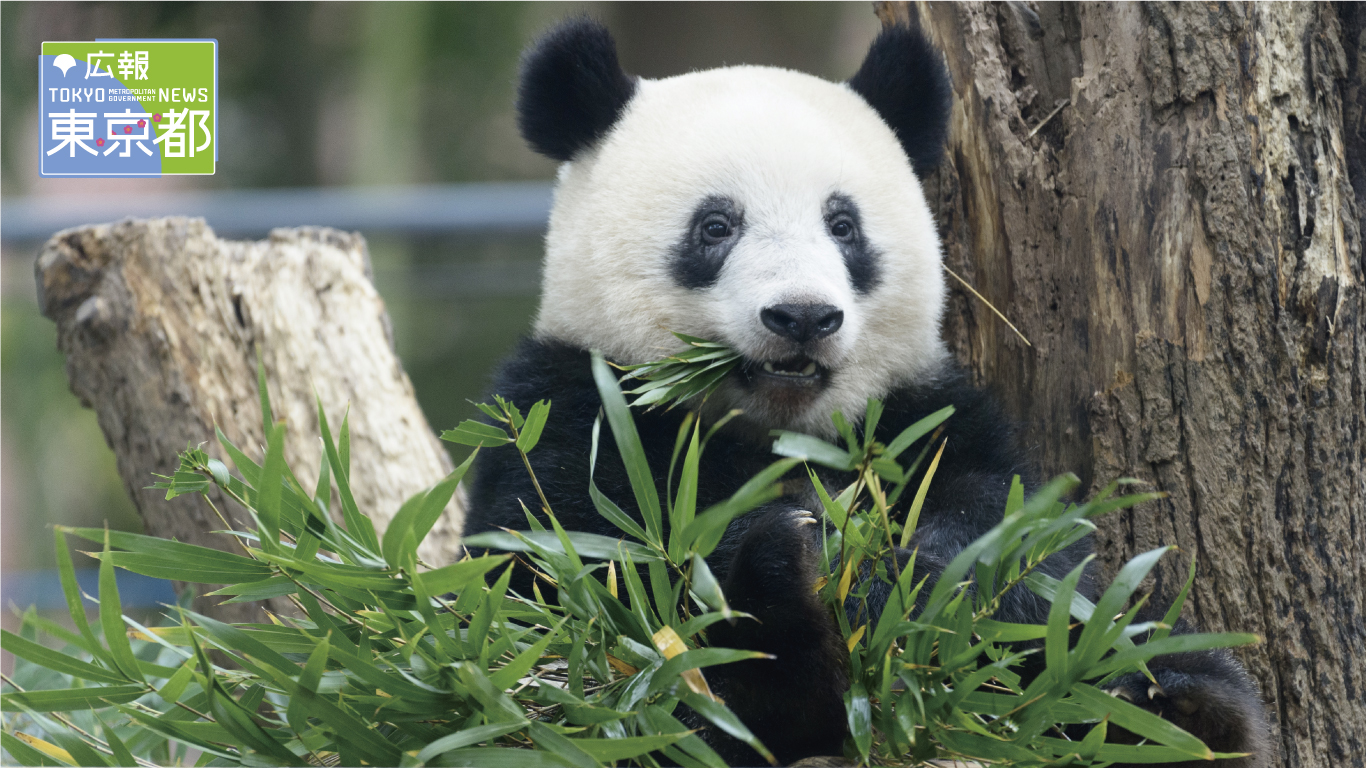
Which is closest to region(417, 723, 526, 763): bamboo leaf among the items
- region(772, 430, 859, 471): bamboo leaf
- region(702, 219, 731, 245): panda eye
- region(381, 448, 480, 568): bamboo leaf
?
region(381, 448, 480, 568): bamboo leaf

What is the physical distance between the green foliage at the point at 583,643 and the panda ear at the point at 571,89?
0.96m

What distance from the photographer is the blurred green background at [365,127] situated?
545cm

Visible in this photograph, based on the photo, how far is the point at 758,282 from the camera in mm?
1995

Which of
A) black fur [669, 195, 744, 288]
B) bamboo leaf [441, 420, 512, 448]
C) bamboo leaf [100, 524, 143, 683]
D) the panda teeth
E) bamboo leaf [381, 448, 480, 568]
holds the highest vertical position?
black fur [669, 195, 744, 288]

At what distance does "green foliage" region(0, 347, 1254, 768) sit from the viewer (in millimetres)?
1381

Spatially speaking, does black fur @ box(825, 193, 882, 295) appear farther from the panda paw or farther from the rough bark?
the rough bark

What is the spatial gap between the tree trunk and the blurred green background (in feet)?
8.61

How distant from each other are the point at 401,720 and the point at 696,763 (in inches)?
16.9

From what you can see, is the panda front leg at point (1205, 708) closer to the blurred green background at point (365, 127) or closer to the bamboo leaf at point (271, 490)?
the bamboo leaf at point (271, 490)

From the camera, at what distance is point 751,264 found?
2045mm

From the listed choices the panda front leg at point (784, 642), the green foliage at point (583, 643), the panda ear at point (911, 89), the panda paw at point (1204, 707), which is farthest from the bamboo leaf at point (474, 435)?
the panda ear at point (911, 89)

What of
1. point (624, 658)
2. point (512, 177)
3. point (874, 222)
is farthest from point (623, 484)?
point (512, 177)

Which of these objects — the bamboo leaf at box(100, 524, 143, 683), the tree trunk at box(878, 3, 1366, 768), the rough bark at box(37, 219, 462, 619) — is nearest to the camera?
the bamboo leaf at box(100, 524, 143, 683)

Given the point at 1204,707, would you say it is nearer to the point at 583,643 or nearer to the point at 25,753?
the point at 583,643
